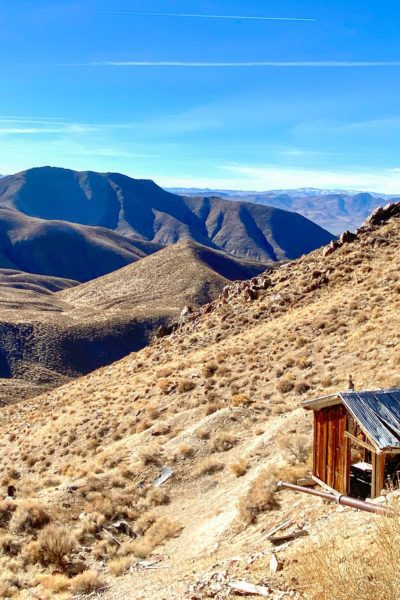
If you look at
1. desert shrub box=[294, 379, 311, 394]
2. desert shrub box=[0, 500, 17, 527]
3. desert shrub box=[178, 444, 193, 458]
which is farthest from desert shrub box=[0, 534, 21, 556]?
desert shrub box=[294, 379, 311, 394]

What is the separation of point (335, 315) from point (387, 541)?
2370 cm

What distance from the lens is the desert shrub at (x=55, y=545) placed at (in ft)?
43.6

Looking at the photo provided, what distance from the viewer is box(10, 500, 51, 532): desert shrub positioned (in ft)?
48.9

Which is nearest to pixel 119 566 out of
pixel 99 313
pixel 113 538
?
pixel 113 538

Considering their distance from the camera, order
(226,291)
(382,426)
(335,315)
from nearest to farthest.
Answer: (382,426)
(335,315)
(226,291)

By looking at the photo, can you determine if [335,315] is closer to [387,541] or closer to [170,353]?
[170,353]

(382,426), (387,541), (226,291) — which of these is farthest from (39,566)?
(226,291)

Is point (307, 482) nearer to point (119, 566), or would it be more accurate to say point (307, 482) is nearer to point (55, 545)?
point (119, 566)

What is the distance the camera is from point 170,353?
34.5m

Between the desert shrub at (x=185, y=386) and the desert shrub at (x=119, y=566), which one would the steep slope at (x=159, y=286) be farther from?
the desert shrub at (x=119, y=566)

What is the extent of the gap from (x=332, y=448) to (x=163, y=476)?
6.77 m

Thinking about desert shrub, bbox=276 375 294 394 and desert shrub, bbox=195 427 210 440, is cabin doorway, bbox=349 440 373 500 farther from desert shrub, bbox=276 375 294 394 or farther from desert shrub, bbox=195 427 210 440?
desert shrub, bbox=276 375 294 394

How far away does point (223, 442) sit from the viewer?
18625 millimetres

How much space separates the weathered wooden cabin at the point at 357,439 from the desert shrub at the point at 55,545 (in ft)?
20.9
